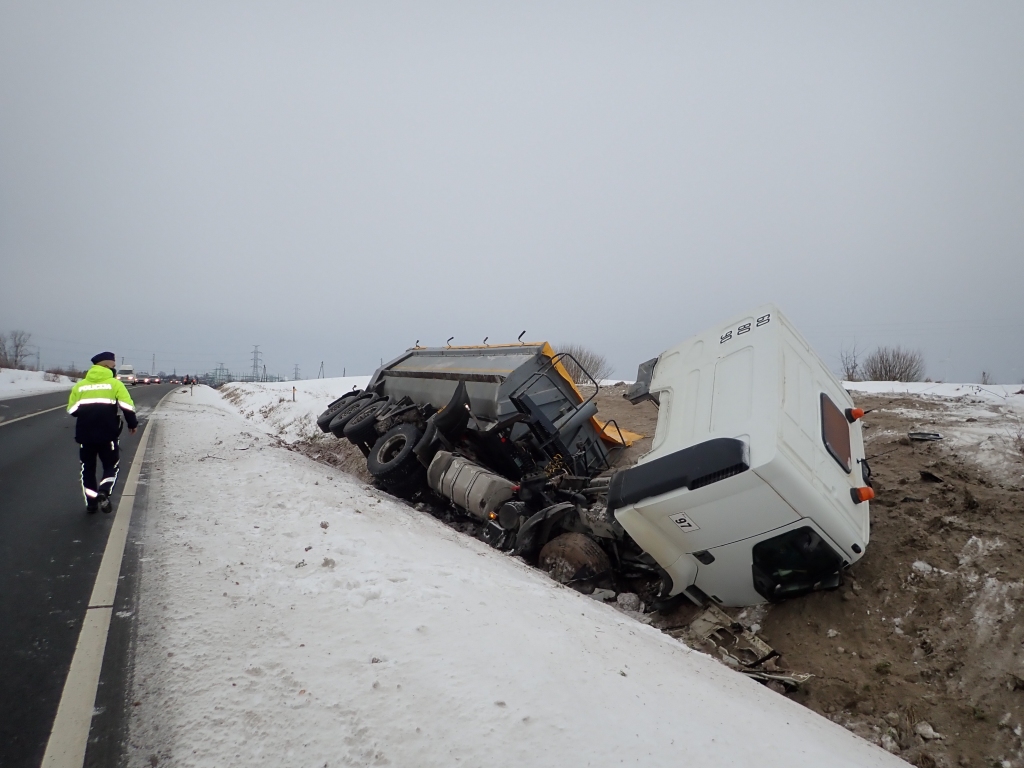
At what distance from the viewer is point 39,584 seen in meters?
3.41

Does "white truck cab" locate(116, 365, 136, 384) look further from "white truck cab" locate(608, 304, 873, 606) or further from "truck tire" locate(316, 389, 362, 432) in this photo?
"white truck cab" locate(608, 304, 873, 606)

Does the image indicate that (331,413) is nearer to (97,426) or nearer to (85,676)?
(97,426)

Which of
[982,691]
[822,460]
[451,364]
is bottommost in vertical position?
[982,691]

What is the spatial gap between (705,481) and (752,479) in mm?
290

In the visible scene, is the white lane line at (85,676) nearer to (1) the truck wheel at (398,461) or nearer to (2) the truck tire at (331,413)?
(1) the truck wheel at (398,461)

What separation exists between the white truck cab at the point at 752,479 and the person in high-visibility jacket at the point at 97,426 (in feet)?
15.3

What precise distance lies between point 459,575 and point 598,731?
1.52 metres

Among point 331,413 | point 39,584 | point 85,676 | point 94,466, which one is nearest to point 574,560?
point 85,676

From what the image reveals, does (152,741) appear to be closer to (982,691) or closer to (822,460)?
(822,460)

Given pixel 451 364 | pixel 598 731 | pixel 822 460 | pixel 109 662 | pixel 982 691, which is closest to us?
pixel 598 731

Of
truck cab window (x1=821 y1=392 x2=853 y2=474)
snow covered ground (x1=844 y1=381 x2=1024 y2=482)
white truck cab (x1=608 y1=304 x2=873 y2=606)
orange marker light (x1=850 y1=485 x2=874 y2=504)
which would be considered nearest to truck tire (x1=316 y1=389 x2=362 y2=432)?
white truck cab (x1=608 y1=304 x2=873 y2=606)

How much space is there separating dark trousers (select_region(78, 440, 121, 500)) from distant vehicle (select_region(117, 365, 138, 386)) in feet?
116

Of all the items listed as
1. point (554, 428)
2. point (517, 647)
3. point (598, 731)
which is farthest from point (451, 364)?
point (598, 731)

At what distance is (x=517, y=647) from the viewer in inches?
102
